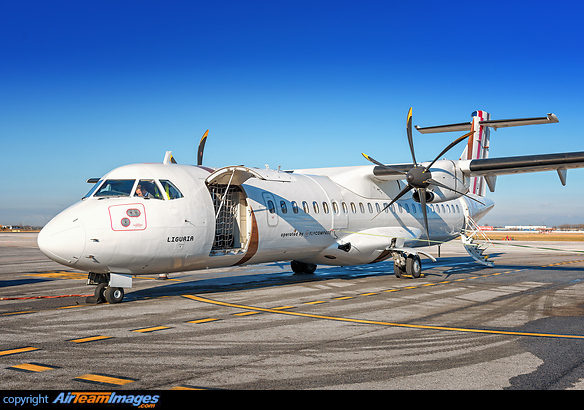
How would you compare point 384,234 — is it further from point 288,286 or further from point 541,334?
point 541,334

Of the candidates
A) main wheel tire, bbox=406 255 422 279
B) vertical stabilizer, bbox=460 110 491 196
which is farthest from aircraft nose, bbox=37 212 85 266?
vertical stabilizer, bbox=460 110 491 196

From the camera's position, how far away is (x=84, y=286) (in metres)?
15.6

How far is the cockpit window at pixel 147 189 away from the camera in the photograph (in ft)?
37.4

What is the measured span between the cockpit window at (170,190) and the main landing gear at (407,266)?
29.8 ft

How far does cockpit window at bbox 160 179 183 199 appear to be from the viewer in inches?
462

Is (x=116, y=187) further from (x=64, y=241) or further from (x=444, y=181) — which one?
(x=444, y=181)

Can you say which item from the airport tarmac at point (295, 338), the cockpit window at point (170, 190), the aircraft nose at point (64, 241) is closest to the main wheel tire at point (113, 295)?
the airport tarmac at point (295, 338)

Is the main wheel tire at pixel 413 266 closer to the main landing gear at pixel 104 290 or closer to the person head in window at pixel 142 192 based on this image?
the person head in window at pixel 142 192

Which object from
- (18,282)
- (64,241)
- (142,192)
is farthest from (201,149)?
(18,282)

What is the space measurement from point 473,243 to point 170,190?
54.1 ft

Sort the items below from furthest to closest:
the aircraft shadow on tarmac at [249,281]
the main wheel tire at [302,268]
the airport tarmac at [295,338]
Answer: the main wheel tire at [302,268], the aircraft shadow on tarmac at [249,281], the airport tarmac at [295,338]

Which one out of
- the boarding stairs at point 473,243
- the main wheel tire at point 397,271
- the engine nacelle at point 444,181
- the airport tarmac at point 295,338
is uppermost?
the engine nacelle at point 444,181

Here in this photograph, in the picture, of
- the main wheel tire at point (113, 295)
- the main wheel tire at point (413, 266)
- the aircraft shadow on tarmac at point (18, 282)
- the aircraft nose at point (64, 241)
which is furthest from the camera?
the main wheel tire at point (413, 266)

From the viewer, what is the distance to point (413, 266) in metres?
17.8
